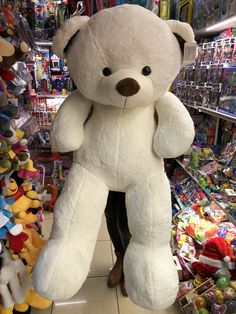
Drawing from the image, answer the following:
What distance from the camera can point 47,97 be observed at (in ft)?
9.51

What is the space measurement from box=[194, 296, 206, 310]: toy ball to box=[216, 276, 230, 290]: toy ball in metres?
0.11

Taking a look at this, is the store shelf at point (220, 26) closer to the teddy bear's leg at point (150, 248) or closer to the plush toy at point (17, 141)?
the teddy bear's leg at point (150, 248)

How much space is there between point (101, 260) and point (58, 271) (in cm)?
107

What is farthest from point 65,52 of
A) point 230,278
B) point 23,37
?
point 230,278

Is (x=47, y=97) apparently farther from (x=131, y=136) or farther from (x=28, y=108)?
(x=131, y=136)

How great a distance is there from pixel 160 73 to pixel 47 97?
2.42 m

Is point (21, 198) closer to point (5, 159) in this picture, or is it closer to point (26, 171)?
point (26, 171)

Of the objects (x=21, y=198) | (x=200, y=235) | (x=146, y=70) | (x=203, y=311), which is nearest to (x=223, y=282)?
(x=203, y=311)

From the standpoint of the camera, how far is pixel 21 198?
111 centimetres

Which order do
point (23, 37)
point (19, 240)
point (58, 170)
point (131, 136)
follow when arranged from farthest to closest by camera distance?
point (58, 170) < point (23, 37) < point (19, 240) < point (131, 136)

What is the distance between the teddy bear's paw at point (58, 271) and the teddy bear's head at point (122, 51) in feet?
1.52

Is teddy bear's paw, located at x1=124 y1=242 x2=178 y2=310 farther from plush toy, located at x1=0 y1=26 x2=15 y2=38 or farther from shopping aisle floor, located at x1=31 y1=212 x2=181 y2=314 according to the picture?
plush toy, located at x1=0 y1=26 x2=15 y2=38

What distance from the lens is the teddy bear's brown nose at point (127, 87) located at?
24.7 inches

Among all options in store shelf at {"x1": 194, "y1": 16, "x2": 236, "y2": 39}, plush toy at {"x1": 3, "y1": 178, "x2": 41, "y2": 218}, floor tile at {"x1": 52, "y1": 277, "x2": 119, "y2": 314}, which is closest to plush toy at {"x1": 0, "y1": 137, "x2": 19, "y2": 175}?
plush toy at {"x1": 3, "y1": 178, "x2": 41, "y2": 218}
